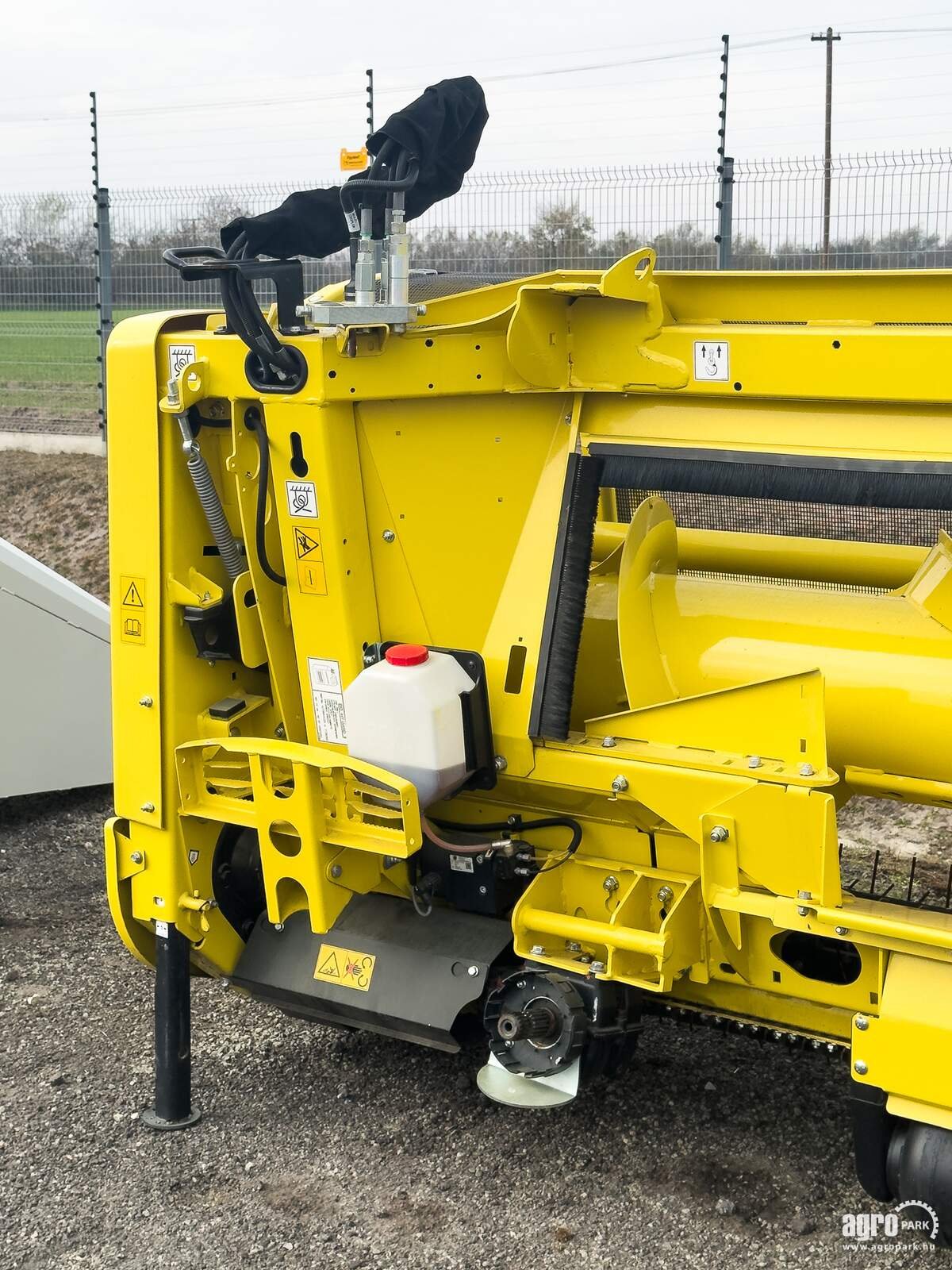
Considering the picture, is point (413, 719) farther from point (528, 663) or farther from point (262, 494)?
point (262, 494)

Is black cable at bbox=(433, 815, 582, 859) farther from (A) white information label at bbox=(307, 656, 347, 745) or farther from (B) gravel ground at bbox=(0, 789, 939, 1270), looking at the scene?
(B) gravel ground at bbox=(0, 789, 939, 1270)

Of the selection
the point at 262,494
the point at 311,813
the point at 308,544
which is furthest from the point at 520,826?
the point at 262,494

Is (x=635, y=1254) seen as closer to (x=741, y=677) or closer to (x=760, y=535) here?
(x=741, y=677)

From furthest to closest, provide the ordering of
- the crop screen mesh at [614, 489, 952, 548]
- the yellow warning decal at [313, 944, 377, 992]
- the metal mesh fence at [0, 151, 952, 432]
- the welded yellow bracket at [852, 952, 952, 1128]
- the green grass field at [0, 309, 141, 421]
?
the green grass field at [0, 309, 141, 421], the metal mesh fence at [0, 151, 952, 432], the crop screen mesh at [614, 489, 952, 548], the yellow warning decal at [313, 944, 377, 992], the welded yellow bracket at [852, 952, 952, 1128]

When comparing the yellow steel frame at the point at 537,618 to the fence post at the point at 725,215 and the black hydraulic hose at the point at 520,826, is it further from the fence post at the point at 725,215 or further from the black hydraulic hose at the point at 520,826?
the fence post at the point at 725,215

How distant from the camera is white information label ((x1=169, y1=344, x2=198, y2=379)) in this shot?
3164mm

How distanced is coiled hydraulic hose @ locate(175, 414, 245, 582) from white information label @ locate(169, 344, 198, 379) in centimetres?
11

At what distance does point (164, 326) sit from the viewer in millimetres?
3242

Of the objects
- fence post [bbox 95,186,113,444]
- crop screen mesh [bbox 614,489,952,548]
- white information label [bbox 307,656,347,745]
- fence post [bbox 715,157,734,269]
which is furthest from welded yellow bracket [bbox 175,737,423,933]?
fence post [bbox 95,186,113,444]

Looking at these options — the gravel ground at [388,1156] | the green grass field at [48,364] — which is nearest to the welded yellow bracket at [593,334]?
the gravel ground at [388,1156]

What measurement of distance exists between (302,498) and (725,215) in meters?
5.63

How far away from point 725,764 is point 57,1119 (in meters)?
1.90

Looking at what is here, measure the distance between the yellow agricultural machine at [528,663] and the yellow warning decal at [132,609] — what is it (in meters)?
0.01

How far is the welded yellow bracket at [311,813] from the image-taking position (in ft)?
9.93
